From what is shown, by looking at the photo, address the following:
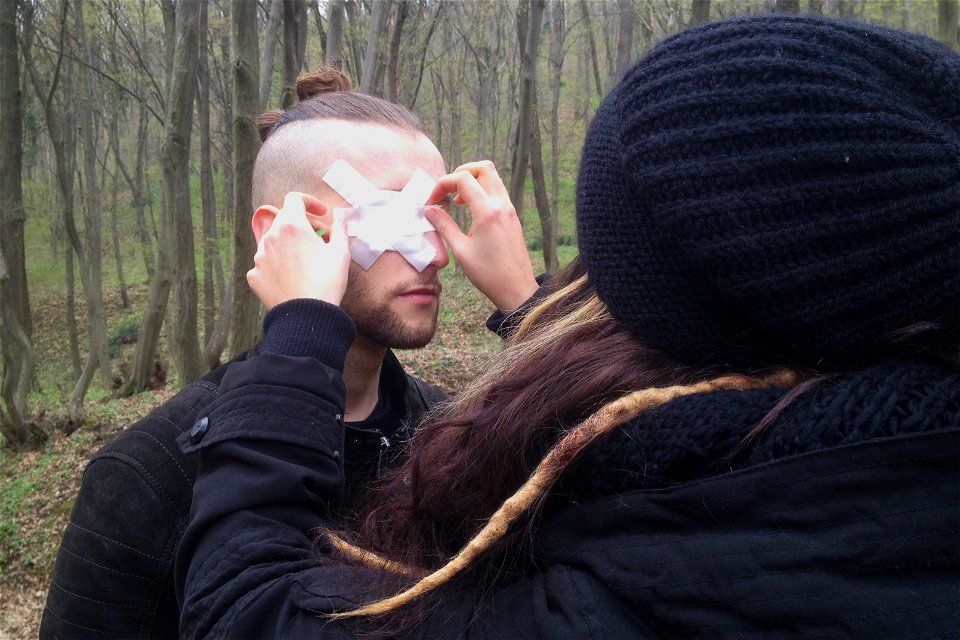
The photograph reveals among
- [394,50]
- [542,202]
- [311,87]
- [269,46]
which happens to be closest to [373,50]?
[269,46]

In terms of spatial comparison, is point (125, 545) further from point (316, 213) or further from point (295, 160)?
point (295, 160)

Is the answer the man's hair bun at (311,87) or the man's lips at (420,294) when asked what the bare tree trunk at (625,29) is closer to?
the man's hair bun at (311,87)

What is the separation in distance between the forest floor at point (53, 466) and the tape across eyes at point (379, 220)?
2.39 feet

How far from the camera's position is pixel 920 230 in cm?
88

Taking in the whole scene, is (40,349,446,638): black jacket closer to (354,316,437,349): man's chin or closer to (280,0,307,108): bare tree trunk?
(354,316,437,349): man's chin

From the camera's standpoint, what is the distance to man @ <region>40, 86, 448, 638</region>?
1.64 metres

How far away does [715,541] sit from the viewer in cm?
85

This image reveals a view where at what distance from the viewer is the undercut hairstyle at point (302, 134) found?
2262 millimetres

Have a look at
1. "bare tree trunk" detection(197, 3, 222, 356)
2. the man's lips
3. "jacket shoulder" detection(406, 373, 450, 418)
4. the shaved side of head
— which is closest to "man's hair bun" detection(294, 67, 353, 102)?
the shaved side of head

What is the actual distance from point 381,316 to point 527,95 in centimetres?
786

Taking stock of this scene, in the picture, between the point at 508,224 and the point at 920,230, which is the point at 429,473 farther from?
the point at 508,224

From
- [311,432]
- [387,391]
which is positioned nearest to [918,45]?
[311,432]

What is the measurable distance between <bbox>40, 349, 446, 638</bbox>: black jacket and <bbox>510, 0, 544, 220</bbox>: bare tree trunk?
7.99 meters

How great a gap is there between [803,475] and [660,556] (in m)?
0.22
